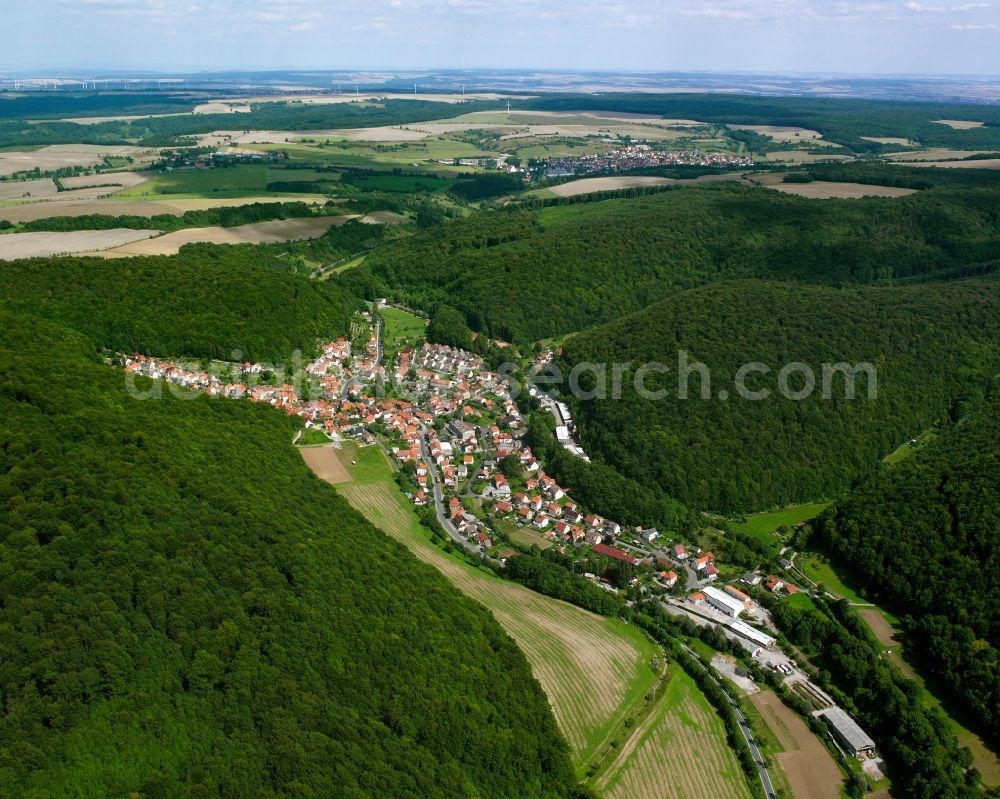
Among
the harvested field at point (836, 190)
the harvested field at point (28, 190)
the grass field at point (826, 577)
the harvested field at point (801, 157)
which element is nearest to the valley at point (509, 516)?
the grass field at point (826, 577)

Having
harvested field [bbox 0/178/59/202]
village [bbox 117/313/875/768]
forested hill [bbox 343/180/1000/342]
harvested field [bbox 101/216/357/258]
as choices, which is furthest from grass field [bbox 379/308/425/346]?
harvested field [bbox 0/178/59/202]

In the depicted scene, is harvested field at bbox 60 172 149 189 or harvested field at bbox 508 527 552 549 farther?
harvested field at bbox 60 172 149 189

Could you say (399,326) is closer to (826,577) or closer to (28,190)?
(826,577)

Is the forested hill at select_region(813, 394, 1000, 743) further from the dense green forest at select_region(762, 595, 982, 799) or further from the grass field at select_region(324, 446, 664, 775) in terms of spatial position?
the grass field at select_region(324, 446, 664, 775)

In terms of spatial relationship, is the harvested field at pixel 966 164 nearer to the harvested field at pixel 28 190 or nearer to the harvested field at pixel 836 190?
the harvested field at pixel 836 190

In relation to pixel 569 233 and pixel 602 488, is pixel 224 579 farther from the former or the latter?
pixel 569 233

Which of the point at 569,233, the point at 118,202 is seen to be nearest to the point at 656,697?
the point at 569,233
